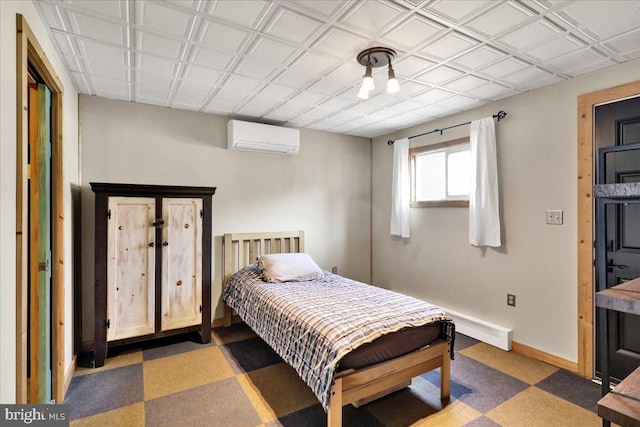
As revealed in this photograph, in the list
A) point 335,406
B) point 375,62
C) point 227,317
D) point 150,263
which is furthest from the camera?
point 227,317

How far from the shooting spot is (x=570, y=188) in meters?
2.53

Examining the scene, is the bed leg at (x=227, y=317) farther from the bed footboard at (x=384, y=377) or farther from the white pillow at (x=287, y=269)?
the bed footboard at (x=384, y=377)

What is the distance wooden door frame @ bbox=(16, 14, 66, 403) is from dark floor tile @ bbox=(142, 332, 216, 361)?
75 cm

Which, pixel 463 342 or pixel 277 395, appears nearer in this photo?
pixel 277 395

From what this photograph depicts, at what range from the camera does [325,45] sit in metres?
1.99

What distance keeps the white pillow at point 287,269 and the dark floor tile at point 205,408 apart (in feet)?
3.41

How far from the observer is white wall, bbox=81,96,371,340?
293 centimetres

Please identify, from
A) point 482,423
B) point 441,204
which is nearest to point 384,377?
point 482,423

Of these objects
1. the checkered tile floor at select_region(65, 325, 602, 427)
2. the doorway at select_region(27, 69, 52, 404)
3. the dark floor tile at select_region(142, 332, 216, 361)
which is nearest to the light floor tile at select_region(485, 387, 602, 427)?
the checkered tile floor at select_region(65, 325, 602, 427)

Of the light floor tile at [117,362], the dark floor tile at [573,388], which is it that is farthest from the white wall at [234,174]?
the dark floor tile at [573,388]

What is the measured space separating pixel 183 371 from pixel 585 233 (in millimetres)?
3339

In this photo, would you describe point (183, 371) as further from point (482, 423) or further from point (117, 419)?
point (482, 423)

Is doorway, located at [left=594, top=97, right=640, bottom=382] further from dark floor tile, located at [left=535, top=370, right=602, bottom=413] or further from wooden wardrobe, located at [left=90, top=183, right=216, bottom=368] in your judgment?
wooden wardrobe, located at [left=90, top=183, right=216, bottom=368]

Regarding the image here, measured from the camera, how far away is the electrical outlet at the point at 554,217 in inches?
103
